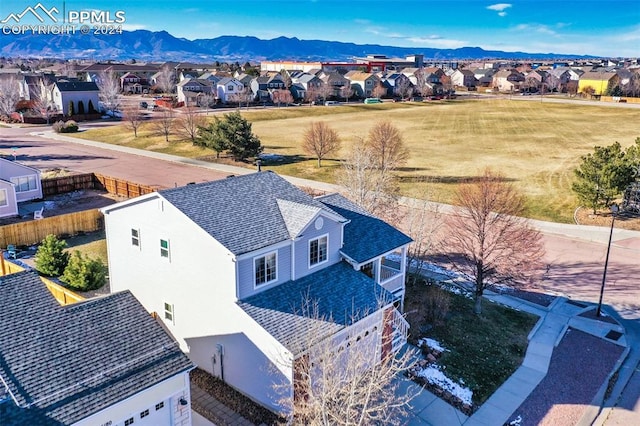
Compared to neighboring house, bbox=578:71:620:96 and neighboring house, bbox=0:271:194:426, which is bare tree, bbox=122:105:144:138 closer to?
neighboring house, bbox=0:271:194:426

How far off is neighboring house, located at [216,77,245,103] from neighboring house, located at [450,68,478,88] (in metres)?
97.4

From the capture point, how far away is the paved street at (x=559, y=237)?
2712cm

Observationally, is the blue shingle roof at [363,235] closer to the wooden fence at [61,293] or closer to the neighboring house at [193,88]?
the wooden fence at [61,293]

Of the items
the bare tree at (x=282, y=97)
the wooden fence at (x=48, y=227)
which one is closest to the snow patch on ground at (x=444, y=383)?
the wooden fence at (x=48, y=227)

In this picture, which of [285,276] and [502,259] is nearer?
[285,276]

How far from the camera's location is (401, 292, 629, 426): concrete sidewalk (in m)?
17.9

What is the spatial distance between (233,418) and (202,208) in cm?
732

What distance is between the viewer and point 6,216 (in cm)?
A: 3694

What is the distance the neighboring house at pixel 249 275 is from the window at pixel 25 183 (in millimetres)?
23683

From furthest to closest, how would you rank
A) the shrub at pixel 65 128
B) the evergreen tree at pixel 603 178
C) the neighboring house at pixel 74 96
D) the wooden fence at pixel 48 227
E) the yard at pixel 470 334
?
the neighboring house at pixel 74 96, the shrub at pixel 65 128, the evergreen tree at pixel 603 178, the wooden fence at pixel 48 227, the yard at pixel 470 334

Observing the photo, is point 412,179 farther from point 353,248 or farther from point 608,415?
point 608,415

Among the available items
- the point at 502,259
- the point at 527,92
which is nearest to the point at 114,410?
the point at 502,259

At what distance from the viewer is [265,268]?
18.4 metres

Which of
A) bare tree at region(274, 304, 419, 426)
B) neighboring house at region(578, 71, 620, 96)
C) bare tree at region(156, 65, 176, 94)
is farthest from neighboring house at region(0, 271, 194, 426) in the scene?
neighboring house at region(578, 71, 620, 96)
